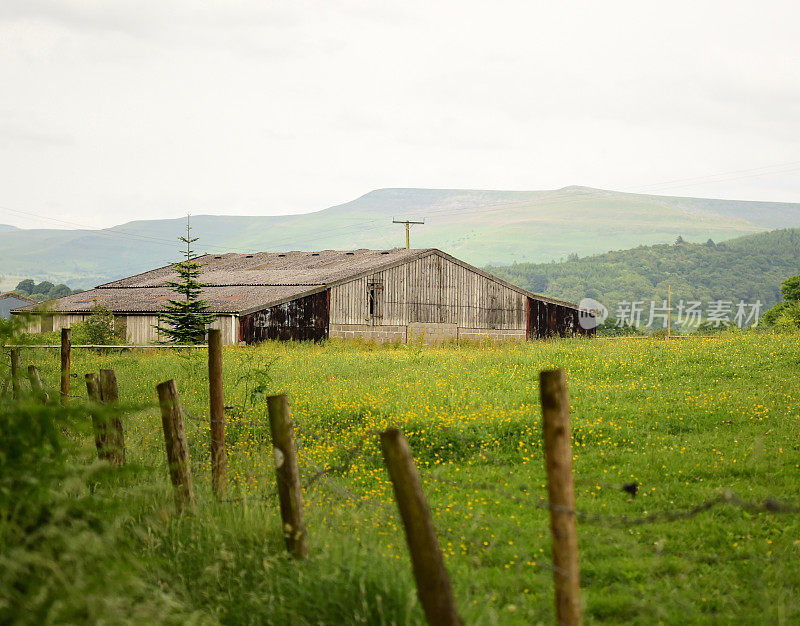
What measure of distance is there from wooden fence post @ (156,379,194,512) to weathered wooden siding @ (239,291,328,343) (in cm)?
2807

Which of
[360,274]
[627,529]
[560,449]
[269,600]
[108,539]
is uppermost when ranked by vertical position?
[360,274]

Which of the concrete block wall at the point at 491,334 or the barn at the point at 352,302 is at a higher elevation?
the barn at the point at 352,302

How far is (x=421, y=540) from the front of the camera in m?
4.41

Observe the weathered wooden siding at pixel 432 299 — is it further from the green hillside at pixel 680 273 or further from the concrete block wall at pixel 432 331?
the green hillside at pixel 680 273

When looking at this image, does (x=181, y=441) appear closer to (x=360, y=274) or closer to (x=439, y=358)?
(x=439, y=358)

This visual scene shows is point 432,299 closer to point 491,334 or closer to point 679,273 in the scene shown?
point 491,334

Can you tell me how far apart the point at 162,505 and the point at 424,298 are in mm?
35917

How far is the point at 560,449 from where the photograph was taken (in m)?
4.44

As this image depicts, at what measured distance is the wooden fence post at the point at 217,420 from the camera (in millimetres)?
8164

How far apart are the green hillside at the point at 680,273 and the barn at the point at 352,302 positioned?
11357 cm

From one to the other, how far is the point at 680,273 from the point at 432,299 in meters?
139

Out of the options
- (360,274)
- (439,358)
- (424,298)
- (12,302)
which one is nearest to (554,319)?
(424,298)

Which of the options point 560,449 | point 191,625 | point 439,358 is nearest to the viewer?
point 191,625

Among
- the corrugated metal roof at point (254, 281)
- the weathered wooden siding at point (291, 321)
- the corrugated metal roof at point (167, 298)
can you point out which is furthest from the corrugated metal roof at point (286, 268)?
the weathered wooden siding at point (291, 321)
